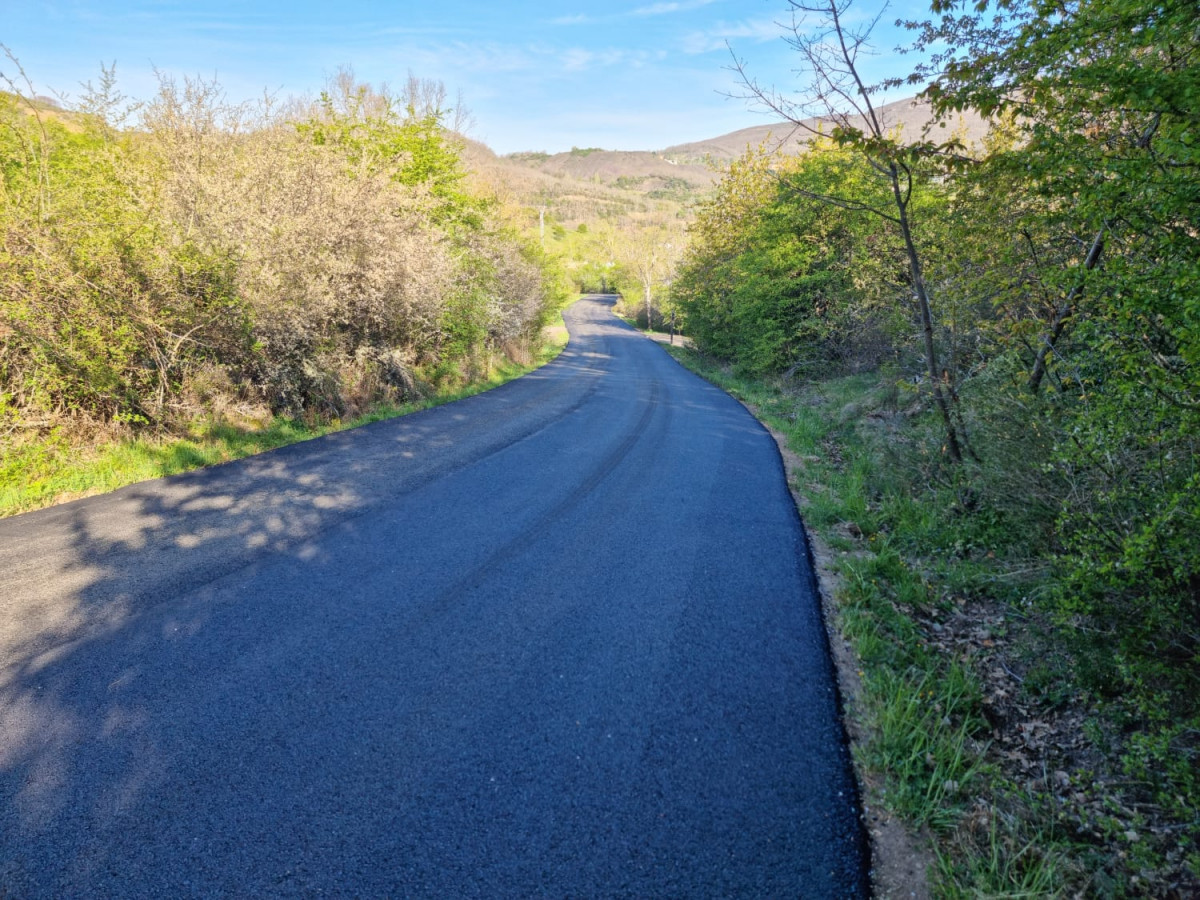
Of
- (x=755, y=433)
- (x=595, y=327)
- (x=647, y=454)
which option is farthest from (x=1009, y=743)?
(x=595, y=327)

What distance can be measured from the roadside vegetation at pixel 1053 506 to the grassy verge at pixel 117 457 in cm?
806

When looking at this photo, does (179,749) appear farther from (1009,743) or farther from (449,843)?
(1009,743)

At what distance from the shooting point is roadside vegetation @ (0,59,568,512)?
638cm

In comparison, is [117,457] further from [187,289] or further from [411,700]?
[411,700]

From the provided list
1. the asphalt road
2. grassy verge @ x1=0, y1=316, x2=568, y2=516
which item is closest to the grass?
the asphalt road

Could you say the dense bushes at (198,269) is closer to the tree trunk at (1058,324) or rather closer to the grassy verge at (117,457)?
the grassy verge at (117,457)

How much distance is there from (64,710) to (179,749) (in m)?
0.88

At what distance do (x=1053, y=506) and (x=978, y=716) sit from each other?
6.24 feet

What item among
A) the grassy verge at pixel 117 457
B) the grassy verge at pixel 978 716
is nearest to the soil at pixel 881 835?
the grassy verge at pixel 978 716

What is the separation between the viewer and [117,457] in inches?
275

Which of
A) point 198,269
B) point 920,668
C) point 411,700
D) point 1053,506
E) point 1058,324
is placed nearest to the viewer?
point 411,700

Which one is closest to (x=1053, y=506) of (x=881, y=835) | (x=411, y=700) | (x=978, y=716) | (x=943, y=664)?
(x=943, y=664)

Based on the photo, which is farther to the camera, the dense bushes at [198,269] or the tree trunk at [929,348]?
the dense bushes at [198,269]

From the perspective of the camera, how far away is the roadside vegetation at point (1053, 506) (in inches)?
103
